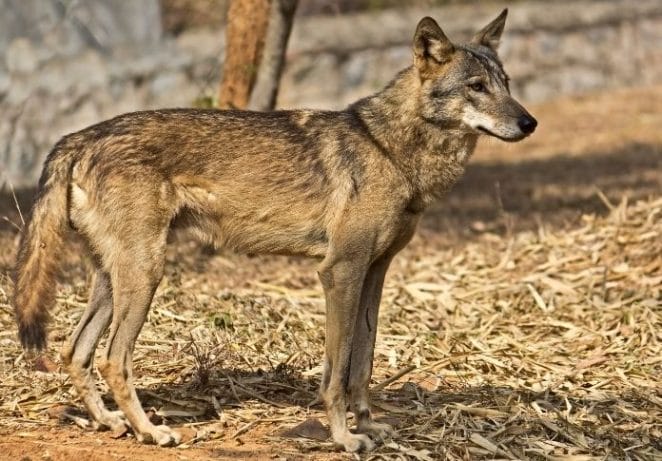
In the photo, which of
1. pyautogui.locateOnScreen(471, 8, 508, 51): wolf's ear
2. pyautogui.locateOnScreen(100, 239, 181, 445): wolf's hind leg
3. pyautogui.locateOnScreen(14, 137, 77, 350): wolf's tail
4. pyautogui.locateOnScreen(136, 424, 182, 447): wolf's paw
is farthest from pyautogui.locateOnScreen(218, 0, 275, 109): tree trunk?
pyautogui.locateOnScreen(136, 424, 182, 447): wolf's paw

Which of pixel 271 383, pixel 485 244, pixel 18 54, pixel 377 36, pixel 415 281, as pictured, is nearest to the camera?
pixel 271 383

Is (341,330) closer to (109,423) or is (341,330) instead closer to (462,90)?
(109,423)

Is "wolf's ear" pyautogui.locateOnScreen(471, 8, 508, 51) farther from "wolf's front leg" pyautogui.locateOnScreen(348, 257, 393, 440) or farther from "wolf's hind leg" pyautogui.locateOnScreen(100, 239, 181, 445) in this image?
"wolf's hind leg" pyautogui.locateOnScreen(100, 239, 181, 445)

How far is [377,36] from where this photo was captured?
18484 millimetres

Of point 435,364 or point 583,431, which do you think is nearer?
point 583,431

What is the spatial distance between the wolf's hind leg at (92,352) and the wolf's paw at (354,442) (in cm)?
131

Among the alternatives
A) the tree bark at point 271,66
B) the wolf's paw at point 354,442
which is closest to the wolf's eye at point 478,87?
the wolf's paw at point 354,442

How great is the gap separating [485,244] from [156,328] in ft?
14.6

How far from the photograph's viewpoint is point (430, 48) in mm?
7066

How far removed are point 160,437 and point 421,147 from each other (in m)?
2.31

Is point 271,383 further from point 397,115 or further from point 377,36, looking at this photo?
point 377,36

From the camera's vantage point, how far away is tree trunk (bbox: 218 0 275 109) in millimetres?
11195

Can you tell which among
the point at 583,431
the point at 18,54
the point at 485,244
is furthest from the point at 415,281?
the point at 18,54

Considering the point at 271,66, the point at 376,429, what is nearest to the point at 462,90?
the point at 376,429
